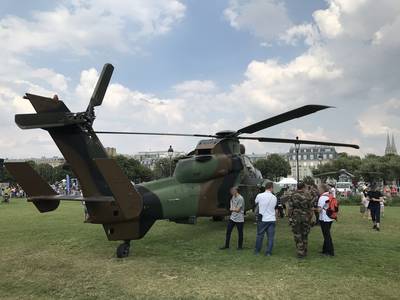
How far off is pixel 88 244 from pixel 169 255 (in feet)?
10.3

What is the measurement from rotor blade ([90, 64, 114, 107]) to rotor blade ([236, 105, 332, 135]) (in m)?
5.15

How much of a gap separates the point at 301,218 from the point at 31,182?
6.71m

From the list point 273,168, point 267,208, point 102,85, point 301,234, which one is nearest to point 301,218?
point 301,234

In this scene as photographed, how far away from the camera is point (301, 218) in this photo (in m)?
9.30

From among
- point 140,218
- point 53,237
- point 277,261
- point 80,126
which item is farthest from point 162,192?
point 53,237

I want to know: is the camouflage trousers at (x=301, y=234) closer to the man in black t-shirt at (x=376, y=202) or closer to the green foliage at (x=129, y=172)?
the man in black t-shirt at (x=376, y=202)

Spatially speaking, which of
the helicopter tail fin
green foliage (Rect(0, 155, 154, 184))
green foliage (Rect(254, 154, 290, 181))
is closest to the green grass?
the helicopter tail fin

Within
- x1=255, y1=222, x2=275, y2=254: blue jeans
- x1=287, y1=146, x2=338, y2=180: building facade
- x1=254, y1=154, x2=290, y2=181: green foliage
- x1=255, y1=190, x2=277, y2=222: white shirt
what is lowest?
x1=255, y1=222, x2=275, y2=254: blue jeans

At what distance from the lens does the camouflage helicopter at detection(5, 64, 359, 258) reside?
28.3 feet

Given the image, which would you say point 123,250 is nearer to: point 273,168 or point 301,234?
point 301,234

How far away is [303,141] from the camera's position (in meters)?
14.3

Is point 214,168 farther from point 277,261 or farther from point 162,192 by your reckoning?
point 277,261

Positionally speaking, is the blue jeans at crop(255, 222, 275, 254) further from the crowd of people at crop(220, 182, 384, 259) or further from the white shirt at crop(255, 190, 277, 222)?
the white shirt at crop(255, 190, 277, 222)

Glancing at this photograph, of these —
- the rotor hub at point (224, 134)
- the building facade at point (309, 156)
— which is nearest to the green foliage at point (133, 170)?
the rotor hub at point (224, 134)
